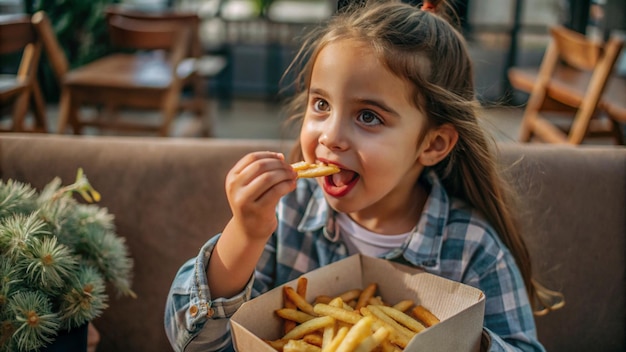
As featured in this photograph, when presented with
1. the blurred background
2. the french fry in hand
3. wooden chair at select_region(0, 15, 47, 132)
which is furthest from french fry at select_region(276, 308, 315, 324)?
the blurred background

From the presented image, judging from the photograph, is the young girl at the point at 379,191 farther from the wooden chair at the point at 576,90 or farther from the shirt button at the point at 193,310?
the wooden chair at the point at 576,90

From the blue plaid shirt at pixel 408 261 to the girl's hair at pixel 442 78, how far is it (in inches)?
2.0

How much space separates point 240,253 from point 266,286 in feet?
1.06

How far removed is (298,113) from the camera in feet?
4.89

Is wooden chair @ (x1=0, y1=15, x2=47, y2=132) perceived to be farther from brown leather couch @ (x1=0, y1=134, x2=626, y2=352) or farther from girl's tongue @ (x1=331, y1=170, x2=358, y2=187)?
girl's tongue @ (x1=331, y1=170, x2=358, y2=187)

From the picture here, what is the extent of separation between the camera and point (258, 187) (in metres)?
0.93

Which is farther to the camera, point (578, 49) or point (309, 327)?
point (578, 49)

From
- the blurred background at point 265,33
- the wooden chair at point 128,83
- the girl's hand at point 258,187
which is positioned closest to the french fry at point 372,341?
the girl's hand at point 258,187

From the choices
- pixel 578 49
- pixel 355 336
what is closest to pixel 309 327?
pixel 355 336

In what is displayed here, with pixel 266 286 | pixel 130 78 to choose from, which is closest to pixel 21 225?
pixel 266 286

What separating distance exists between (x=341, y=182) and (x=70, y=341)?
516 mm

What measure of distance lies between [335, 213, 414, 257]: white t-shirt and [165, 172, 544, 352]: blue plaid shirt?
2cm

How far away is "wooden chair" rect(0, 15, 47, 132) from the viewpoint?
298 centimetres

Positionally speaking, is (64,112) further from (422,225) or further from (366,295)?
(366,295)
